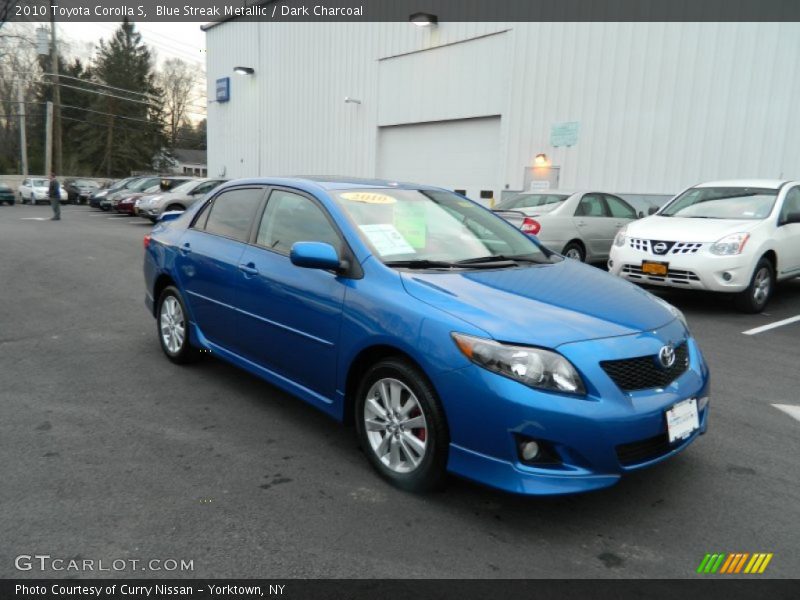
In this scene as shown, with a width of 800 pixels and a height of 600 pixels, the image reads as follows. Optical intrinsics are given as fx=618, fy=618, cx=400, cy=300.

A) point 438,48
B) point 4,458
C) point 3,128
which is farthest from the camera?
point 3,128

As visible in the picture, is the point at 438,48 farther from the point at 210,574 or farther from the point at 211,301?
the point at 210,574

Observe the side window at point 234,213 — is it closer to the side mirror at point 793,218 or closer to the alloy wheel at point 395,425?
the alloy wheel at point 395,425

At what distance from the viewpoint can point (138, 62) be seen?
5372 cm

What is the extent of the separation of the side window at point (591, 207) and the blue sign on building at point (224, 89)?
20916 millimetres

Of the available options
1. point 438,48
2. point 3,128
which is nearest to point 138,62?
point 3,128

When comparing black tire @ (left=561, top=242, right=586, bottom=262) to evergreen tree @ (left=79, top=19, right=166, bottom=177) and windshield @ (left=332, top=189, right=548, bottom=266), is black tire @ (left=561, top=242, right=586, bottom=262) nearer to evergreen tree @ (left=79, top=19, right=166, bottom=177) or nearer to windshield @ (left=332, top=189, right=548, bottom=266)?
windshield @ (left=332, top=189, right=548, bottom=266)

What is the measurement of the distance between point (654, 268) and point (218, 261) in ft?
17.4

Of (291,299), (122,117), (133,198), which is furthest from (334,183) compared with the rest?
(122,117)

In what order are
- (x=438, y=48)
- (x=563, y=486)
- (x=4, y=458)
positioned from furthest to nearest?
1. (x=438, y=48)
2. (x=4, y=458)
3. (x=563, y=486)

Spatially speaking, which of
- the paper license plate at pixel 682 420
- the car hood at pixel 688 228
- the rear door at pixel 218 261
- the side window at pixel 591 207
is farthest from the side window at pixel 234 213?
→ the side window at pixel 591 207

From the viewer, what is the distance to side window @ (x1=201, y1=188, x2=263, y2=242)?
4.32m

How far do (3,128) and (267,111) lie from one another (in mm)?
40657

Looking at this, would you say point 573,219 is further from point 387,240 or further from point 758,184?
point 387,240

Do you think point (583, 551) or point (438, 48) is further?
point (438, 48)
